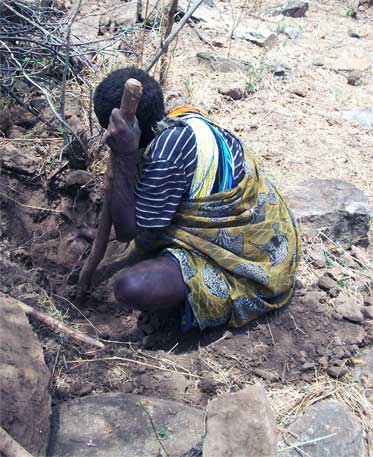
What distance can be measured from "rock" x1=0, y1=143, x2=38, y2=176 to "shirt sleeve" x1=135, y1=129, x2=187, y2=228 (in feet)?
3.78

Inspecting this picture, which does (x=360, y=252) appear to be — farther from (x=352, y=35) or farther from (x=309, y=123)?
(x=352, y=35)

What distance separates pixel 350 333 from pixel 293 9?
181 inches

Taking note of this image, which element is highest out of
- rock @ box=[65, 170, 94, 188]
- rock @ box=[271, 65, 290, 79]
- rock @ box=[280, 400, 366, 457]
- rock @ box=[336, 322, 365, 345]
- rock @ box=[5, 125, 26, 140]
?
rock @ box=[271, 65, 290, 79]

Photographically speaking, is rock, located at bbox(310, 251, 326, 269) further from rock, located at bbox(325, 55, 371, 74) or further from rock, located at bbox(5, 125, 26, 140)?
rock, located at bbox(325, 55, 371, 74)

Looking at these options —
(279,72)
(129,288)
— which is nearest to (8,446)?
(129,288)

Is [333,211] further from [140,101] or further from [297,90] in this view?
[297,90]

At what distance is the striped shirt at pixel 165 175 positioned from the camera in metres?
2.55

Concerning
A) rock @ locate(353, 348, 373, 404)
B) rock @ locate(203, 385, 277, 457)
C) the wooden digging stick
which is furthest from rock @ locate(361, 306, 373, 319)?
the wooden digging stick

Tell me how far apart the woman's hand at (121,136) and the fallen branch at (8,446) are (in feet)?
3.71

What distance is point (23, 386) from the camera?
6.36ft

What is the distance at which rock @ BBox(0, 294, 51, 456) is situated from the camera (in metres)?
1.86

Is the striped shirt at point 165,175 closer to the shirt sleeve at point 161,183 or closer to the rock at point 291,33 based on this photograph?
the shirt sleeve at point 161,183

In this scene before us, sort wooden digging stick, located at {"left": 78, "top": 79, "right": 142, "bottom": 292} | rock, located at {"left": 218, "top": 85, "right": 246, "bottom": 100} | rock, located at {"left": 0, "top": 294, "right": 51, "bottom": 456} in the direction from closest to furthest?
rock, located at {"left": 0, "top": 294, "right": 51, "bottom": 456}
wooden digging stick, located at {"left": 78, "top": 79, "right": 142, "bottom": 292}
rock, located at {"left": 218, "top": 85, "right": 246, "bottom": 100}

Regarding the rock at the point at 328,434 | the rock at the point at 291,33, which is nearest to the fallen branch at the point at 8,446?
the rock at the point at 328,434
